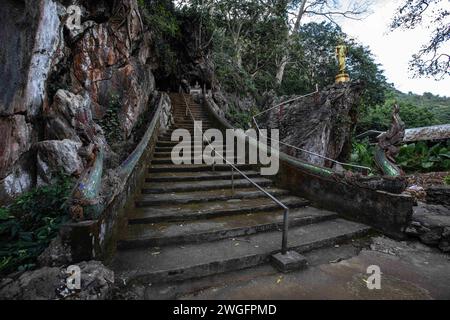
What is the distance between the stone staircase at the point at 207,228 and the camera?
2549 millimetres

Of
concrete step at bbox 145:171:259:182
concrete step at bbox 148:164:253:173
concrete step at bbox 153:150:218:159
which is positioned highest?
concrete step at bbox 153:150:218:159

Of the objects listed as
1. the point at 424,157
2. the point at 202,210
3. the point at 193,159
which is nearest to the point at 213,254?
the point at 202,210

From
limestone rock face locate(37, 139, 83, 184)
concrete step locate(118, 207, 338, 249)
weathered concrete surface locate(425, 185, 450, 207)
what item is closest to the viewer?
concrete step locate(118, 207, 338, 249)

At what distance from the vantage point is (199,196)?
4.20 metres

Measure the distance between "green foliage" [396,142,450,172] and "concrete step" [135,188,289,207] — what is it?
10.4m

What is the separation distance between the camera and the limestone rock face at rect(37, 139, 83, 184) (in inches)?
191

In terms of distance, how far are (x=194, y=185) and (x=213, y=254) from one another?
204cm

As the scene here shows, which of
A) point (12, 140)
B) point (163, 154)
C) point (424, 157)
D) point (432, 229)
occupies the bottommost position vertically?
point (432, 229)

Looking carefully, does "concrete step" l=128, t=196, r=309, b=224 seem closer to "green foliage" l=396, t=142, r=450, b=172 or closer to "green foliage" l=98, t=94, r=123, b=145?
"green foliage" l=98, t=94, r=123, b=145

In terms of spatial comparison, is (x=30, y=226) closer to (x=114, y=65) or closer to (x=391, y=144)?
Answer: (x=391, y=144)

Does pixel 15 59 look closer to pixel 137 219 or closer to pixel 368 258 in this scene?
pixel 137 219

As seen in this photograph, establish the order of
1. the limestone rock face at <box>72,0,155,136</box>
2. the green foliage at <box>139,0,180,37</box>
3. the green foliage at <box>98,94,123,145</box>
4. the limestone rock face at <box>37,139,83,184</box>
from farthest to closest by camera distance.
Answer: the green foliage at <box>139,0,180,37</box> → the green foliage at <box>98,94,123,145</box> → the limestone rock face at <box>72,0,155,136</box> → the limestone rock face at <box>37,139,83,184</box>

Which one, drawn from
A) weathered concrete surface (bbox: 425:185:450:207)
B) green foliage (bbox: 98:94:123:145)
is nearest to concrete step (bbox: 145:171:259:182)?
green foliage (bbox: 98:94:123:145)
